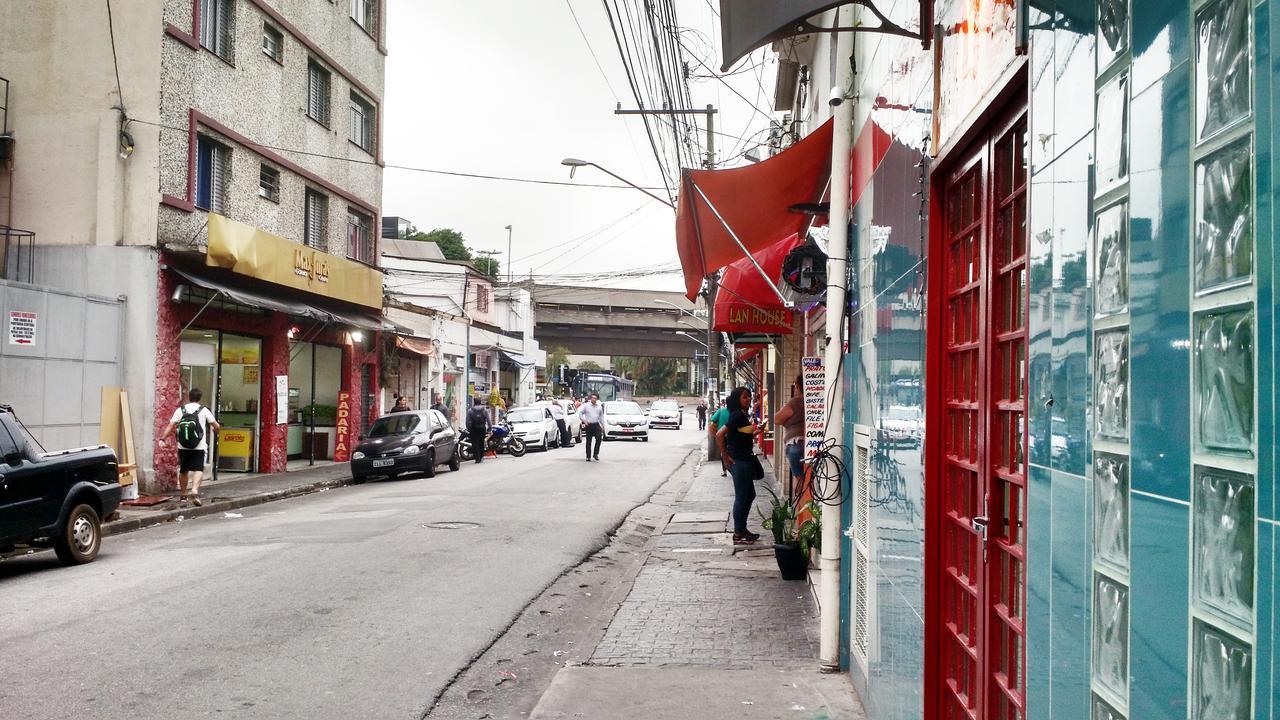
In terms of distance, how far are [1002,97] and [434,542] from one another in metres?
10.2

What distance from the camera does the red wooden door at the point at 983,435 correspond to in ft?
11.2

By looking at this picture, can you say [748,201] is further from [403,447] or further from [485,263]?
[485,263]

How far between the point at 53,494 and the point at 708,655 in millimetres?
7230

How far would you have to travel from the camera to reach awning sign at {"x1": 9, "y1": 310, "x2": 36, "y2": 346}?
1506 centimetres

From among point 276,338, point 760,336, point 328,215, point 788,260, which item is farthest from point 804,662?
point 328,215

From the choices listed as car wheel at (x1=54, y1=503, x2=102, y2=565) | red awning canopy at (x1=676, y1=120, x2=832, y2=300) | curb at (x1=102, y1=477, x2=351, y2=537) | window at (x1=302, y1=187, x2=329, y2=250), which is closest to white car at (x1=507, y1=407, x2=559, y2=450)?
window at (x1=302, y1=187, x2=329, y2=250)

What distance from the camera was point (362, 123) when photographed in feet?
94.0

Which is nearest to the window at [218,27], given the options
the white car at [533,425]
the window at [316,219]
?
the window at [316,219]

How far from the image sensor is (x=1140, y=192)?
80.1 inches

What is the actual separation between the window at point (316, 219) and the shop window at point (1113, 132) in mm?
24458

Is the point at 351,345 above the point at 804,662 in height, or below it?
above

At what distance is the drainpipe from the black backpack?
12651 mm

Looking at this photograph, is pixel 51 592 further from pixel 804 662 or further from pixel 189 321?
pixel 189 321

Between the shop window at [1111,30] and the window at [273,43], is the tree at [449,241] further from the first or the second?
the shop window at [1111,30]
